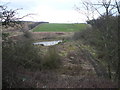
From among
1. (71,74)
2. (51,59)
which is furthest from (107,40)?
(51,59)

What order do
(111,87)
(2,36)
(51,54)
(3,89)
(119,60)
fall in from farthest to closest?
(51,54), (119,60), (111,87), (2,36), (3,89)

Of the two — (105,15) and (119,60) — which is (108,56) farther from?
(105,15)

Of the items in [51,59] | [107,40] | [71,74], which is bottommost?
[71,74]

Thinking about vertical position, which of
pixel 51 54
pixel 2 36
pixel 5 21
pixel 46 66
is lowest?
pixel 46 66

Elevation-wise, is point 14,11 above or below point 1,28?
above

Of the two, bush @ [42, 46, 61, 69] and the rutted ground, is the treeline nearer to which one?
the rutted ground

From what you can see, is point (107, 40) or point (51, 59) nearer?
point (107, 40)

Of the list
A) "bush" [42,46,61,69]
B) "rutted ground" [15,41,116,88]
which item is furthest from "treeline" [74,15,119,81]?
"bush" [42,46,61,69]

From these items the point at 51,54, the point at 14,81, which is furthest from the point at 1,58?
the point at 51,54

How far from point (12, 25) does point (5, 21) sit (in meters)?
0.32

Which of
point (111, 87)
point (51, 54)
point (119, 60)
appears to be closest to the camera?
point (111, 87)

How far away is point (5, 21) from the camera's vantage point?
6.05 meters

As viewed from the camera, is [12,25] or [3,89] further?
[12,25]

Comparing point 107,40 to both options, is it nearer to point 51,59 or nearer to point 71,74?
point 71,74
